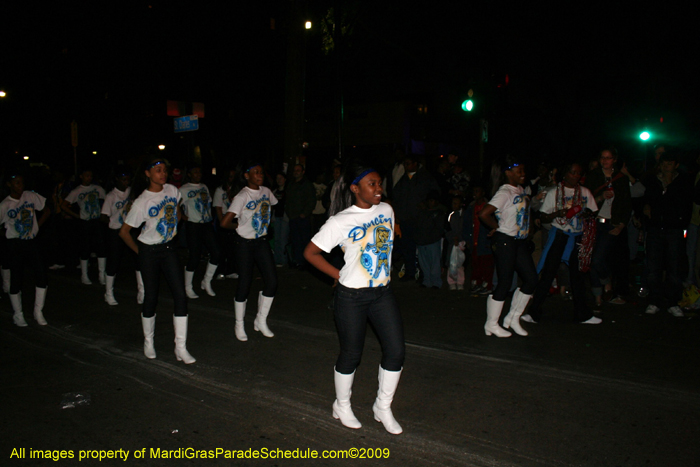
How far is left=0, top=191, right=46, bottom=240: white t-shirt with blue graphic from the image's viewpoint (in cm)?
693

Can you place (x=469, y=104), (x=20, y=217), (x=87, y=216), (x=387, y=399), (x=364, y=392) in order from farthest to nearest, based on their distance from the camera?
(x=469, y=104)
(x=87, y=216)
(x=20, y=217)
(x=364, y=392)
(x=387, y=399)

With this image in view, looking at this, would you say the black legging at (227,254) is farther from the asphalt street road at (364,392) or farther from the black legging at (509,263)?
the black legging at (509,263)

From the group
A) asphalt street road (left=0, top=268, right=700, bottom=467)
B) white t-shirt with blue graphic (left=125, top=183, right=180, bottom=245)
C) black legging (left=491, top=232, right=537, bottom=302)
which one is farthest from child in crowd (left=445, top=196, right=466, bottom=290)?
white t-shirt with blue graphic (left=125, top=183, right=180, bottom=245)

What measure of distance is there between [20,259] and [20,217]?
0.54 m

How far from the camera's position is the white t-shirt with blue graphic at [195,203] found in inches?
347

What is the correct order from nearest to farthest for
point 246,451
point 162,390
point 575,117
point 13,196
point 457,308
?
point 246,451, point 162,390, point 13,196, point 457,308, point 575,117

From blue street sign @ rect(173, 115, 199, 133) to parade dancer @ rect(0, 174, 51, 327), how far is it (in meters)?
7.97

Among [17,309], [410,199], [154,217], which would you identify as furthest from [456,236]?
[17,309]

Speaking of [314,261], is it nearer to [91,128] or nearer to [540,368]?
[540,368]

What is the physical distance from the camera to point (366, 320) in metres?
3.90

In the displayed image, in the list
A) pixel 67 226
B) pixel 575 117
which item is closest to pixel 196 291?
pixel 67 226

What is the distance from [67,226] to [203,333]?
20.5 ft

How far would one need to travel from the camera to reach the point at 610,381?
4.98 m

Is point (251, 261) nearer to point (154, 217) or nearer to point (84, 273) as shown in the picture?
point (154, 217)
